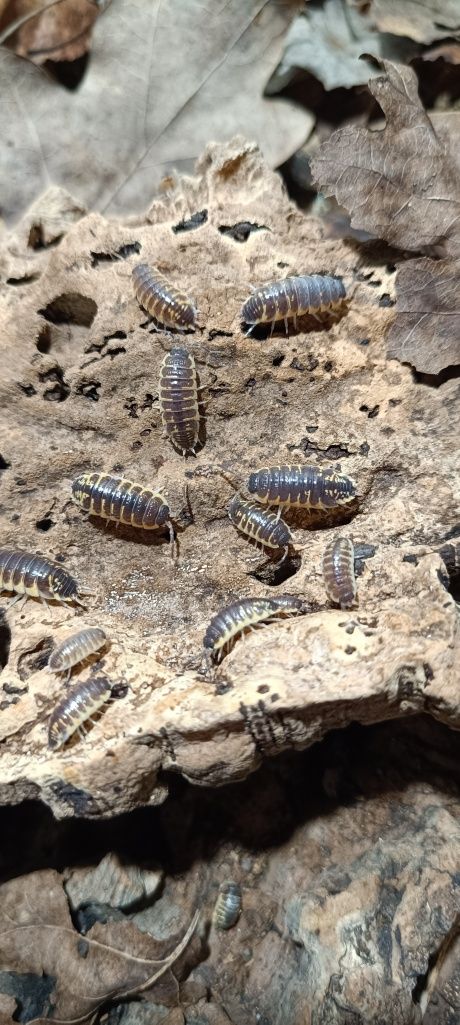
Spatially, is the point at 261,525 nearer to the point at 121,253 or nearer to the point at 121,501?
the point at 121,501

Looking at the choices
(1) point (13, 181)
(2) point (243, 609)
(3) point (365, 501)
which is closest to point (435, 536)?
(3) point (365, 501)

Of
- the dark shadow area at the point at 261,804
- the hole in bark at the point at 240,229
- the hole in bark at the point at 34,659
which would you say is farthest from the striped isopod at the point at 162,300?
the dark shadow area at the point at 261,804

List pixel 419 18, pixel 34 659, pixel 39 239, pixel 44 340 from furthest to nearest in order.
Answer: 1. pixel 419 18
2. pixel 39 239
3. pixel 44 340
4. pixel 34 659

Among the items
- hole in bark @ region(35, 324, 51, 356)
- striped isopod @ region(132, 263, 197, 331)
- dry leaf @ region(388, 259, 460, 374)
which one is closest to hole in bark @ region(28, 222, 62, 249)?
hole in bark @ region(35, 324, 51, 356)

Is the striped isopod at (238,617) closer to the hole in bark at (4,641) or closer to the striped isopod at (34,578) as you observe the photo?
the striped isopod at (34,578)

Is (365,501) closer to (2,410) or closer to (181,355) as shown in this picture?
(181,355)

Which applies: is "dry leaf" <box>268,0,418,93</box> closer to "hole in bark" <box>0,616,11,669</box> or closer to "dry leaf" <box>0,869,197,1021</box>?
"hole in bark" <box>0,616,11,669</box>

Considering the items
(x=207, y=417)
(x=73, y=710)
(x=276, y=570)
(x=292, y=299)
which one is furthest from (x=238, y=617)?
(x=292, y=299)
